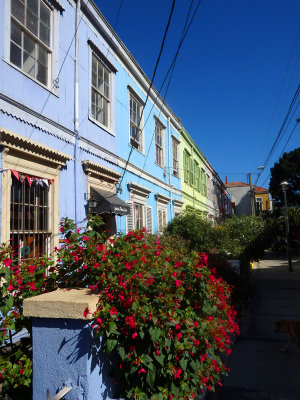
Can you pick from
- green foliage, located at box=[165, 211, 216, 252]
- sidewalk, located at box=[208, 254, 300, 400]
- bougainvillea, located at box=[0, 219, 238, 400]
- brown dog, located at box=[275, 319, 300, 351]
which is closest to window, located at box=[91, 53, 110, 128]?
green foliage, located at box=[165, 211, 216, 252]

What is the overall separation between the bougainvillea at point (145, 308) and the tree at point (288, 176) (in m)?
31.0

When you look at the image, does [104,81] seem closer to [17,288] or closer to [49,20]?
[49,20]

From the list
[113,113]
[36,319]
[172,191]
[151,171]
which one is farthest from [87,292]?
[172,191]

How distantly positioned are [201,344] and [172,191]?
11.7 m

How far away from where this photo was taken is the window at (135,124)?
33.9ft

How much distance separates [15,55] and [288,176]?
30746mm

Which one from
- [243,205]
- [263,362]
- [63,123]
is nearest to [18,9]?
[63,123]

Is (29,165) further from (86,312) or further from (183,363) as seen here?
(183,363)

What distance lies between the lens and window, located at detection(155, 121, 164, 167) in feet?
A: 41.6

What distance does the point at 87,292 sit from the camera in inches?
106

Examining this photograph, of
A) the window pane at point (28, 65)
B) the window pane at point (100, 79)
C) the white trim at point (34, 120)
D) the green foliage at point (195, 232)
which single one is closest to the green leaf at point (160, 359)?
the white trim at point (34, 120)

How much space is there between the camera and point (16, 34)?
5.41m

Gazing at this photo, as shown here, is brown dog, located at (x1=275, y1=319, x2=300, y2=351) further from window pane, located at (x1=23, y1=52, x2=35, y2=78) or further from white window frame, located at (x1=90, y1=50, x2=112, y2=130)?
window pane, located at (x1=23, y1=52, x2=35, y2=78)

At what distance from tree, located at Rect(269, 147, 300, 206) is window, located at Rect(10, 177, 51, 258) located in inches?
1161
